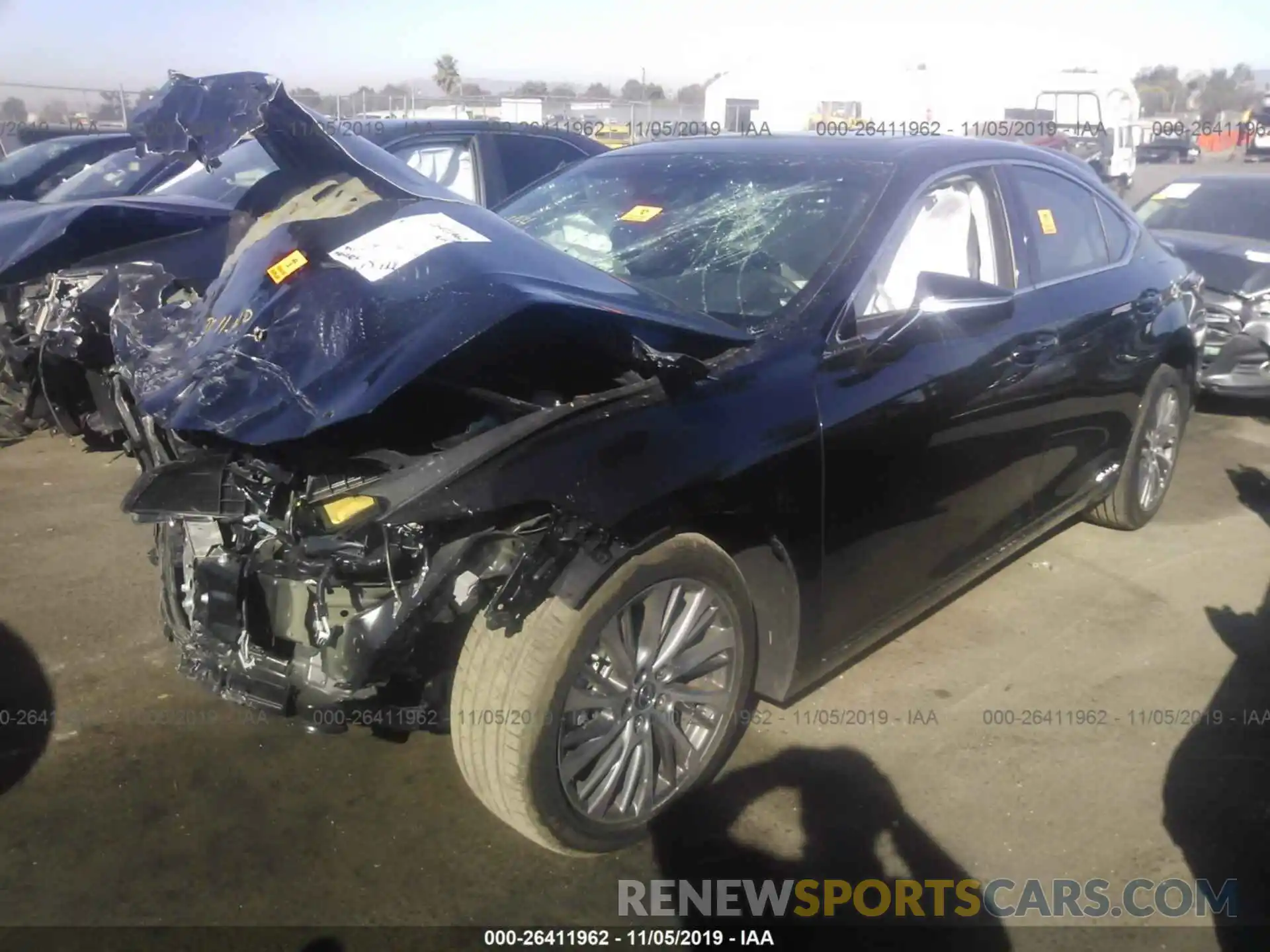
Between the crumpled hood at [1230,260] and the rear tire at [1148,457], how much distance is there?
2165 millimetres

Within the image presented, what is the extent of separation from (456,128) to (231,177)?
59.5 inches

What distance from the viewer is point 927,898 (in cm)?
272

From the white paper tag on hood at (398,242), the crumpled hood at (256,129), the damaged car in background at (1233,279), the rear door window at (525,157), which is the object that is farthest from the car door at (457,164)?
the damaged car in background at (1233,279)

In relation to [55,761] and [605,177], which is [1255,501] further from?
[55,761]

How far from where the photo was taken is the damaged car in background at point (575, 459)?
2424 millimetres

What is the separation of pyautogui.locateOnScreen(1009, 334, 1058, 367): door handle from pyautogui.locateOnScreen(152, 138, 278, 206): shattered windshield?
4.54 metres

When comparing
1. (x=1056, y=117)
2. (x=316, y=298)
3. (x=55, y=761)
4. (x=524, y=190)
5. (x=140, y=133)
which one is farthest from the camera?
(x=1056, y=117)

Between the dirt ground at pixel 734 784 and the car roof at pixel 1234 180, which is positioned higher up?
the car roof at pixel 1234 180

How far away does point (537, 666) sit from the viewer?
97.1 inches

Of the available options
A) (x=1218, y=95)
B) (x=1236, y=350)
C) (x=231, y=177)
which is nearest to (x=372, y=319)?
(x=231, y=177)

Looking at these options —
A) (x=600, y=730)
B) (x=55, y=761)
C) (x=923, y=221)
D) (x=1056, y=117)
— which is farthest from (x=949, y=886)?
(x=1056, y=117)

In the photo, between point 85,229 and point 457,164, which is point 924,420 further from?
point 457,164

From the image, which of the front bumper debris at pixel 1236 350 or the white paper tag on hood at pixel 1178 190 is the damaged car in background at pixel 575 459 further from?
the white paper tag on hood at pixel 1178 190

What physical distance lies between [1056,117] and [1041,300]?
76.4ft
